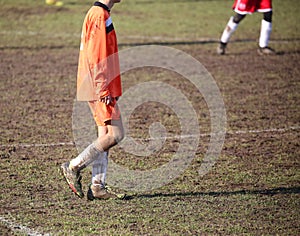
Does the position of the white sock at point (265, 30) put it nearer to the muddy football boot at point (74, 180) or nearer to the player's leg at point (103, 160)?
the player's leg at point (103, 160)

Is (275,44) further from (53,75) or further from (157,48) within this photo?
(53,75)

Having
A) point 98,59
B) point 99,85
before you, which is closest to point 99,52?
point 98,59

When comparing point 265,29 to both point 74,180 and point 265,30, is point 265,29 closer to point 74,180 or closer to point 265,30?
point 265,30

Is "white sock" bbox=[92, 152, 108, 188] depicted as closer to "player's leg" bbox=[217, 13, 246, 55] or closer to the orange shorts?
the orange shorts

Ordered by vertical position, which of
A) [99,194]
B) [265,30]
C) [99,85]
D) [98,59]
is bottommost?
[265,30]

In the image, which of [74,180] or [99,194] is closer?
[74,180]

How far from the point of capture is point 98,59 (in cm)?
566

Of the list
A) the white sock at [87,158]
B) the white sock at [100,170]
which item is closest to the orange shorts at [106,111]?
the white sock at [87,158]

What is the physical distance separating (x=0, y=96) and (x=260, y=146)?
172 inches

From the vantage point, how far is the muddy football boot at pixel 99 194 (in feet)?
19.7

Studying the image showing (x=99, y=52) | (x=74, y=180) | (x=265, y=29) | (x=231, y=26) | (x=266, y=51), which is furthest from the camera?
(x=266, y=51)

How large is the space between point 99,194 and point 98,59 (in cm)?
130

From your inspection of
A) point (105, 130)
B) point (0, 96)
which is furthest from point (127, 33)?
point (105, 130)

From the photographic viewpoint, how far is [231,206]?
5926 mm
